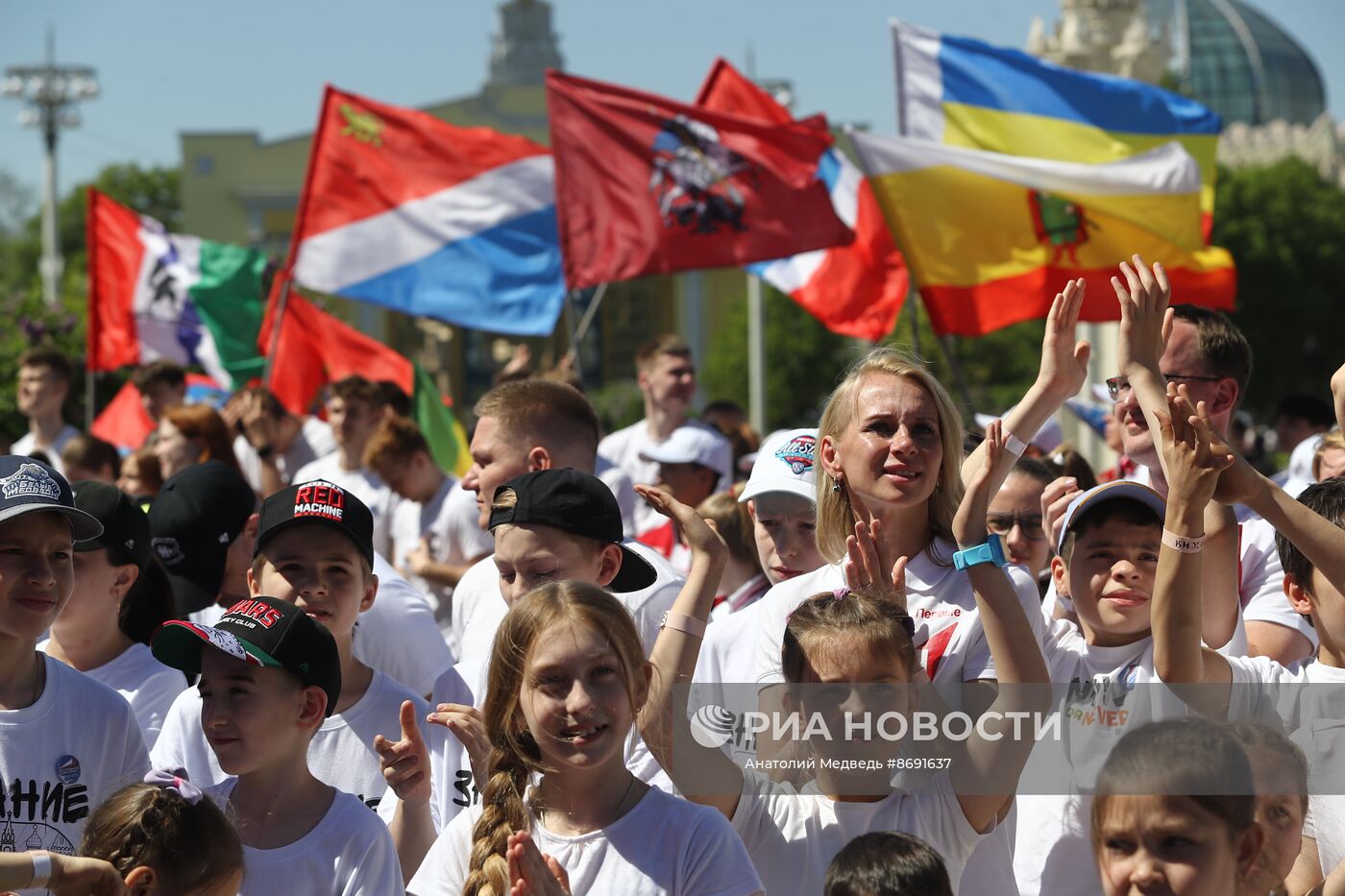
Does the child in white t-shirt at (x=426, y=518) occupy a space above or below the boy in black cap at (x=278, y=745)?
above

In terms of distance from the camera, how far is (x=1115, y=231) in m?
9.09

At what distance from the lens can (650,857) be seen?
3072 mm

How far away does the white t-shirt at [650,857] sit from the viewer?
3043 mm

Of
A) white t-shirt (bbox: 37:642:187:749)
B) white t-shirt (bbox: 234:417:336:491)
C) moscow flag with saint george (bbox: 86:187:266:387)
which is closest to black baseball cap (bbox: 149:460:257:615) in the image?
white t-shirt (bbox: 37:642:187:749)

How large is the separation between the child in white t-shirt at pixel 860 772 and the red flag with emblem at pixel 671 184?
5.93 metres

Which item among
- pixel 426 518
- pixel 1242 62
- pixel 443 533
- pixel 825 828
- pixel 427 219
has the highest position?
pixel 1242 62

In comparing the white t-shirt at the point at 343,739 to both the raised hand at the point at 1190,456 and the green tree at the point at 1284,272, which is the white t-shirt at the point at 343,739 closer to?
the raised hand at the point at 1190,456

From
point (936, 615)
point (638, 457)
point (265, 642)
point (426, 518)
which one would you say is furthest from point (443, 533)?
point (936, 615)

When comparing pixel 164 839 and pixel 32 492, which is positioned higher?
pixel 32 492

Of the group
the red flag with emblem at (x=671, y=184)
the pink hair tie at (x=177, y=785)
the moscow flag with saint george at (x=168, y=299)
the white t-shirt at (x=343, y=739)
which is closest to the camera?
the pink hair tie at (x=177, y=785)

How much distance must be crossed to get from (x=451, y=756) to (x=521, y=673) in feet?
2.82

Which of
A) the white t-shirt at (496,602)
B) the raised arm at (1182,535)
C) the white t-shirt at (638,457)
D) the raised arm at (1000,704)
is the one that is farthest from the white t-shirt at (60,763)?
the white t-shirt at (638,457)

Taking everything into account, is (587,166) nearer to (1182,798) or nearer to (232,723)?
(232,723)

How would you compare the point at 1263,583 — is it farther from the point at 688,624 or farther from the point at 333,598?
the point at 333,598
